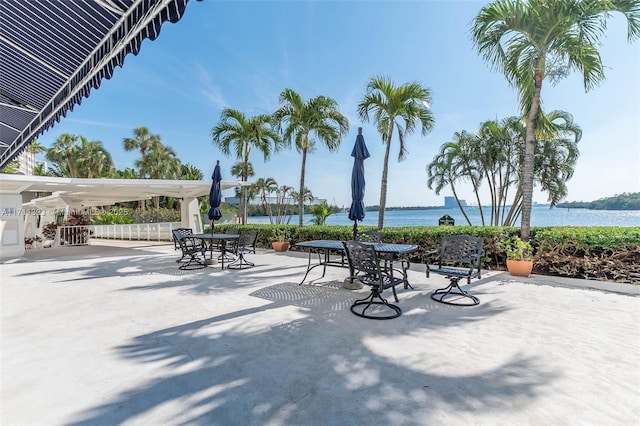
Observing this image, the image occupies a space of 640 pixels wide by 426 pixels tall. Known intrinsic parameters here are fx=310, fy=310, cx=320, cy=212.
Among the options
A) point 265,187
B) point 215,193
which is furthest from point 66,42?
point 265,187

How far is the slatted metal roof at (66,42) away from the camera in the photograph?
197cm

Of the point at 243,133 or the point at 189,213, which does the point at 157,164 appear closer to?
the point at 189,213

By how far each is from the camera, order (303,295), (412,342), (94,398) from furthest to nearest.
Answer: (303,295) < (412,342) < (94,398)

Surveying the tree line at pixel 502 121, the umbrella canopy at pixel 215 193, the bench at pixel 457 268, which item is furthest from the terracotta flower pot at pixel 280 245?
the bench at pixel 457 268

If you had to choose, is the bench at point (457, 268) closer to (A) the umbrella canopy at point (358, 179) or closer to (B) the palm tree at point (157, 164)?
(A) the umbrella canopy at point (358, 179)

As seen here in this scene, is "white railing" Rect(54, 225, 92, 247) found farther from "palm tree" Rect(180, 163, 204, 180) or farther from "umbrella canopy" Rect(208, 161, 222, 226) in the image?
"palm tree" Rect(180, 163, 204, 180)

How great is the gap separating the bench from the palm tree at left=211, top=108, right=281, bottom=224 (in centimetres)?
1058

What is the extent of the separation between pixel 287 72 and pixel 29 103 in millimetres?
11491

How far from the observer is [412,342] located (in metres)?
3.25

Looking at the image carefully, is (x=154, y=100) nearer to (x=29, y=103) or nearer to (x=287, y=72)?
(x=287, y=72)

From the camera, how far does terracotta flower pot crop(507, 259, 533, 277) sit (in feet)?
20.3

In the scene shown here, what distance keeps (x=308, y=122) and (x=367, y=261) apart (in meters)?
8.53

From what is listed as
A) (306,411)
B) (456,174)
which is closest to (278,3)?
(306,411)

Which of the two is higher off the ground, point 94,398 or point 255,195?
point 255,195
